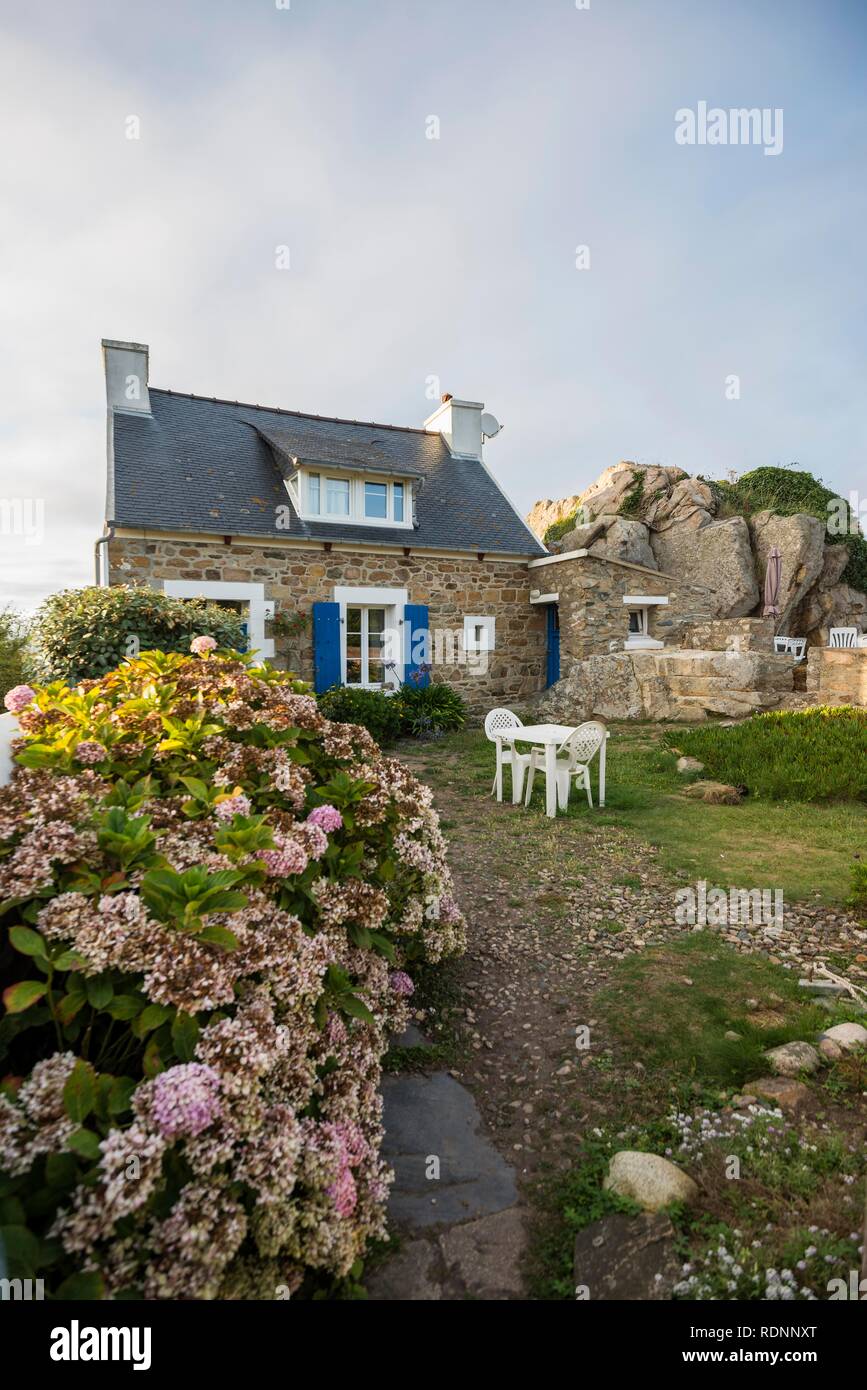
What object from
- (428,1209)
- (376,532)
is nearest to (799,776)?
(428,1209)

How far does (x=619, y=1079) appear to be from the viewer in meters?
2.66

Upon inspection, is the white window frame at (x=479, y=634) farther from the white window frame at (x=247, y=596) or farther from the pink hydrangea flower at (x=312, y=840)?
the pink hydrangea flower at (x=312, y=840)

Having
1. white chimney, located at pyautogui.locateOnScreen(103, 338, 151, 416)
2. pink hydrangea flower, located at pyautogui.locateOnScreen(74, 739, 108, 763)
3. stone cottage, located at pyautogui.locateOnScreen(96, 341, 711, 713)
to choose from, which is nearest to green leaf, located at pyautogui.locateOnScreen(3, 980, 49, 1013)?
pink hydrangea flower, located at pyautogui.locateOnScreen(74, 739, 108, 763)

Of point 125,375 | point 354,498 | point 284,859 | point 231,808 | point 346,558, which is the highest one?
point 125,375

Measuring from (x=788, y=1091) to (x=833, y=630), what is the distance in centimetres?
1844

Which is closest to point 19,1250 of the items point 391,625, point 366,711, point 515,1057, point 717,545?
point 515,1057

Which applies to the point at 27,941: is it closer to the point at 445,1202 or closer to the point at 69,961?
the point at 69,961

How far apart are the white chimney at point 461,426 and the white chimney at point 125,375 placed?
7.06 m

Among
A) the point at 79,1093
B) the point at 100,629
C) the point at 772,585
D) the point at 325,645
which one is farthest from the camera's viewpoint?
the point at 772,585

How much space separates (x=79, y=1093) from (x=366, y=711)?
9.57 metres

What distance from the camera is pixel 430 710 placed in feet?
39.5

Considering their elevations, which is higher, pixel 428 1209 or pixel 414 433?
pixel 414 433
